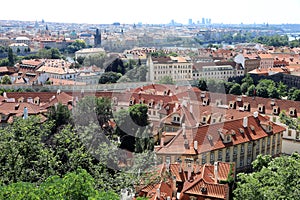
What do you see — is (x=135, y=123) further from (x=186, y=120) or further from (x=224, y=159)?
(x=224, y=159)

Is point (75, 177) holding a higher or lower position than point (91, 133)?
higher

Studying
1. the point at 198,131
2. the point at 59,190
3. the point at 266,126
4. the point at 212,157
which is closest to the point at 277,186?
the point at 59,190

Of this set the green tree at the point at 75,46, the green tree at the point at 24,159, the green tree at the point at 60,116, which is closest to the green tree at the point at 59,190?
the green tree at the point at 24,159

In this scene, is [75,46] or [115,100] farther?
[75,46]

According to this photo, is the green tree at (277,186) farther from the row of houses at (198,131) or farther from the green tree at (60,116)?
the green tree at (60,116)

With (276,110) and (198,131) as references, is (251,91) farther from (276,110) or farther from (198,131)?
(198,131)

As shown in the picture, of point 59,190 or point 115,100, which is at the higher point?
point 59,190

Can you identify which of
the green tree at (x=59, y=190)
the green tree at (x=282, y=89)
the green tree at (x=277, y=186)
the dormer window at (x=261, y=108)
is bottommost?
the green tree at (x=282, y=89)

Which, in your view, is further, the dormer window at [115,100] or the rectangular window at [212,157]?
the dormer window at [115,100]

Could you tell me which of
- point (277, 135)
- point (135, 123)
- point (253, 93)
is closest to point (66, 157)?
point (135, 123)

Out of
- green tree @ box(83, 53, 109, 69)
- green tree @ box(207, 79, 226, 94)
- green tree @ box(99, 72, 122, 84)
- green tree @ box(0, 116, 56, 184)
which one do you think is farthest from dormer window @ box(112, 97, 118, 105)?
green tree @ box(83, 53, 109, 69)

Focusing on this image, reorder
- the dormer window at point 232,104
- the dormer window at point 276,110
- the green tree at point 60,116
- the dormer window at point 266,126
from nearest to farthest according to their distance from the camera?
the green tree at point 60,116 → the dormer window at point 266,126 → the dormer window at point 276,110 → the dormer window at point 232,104
